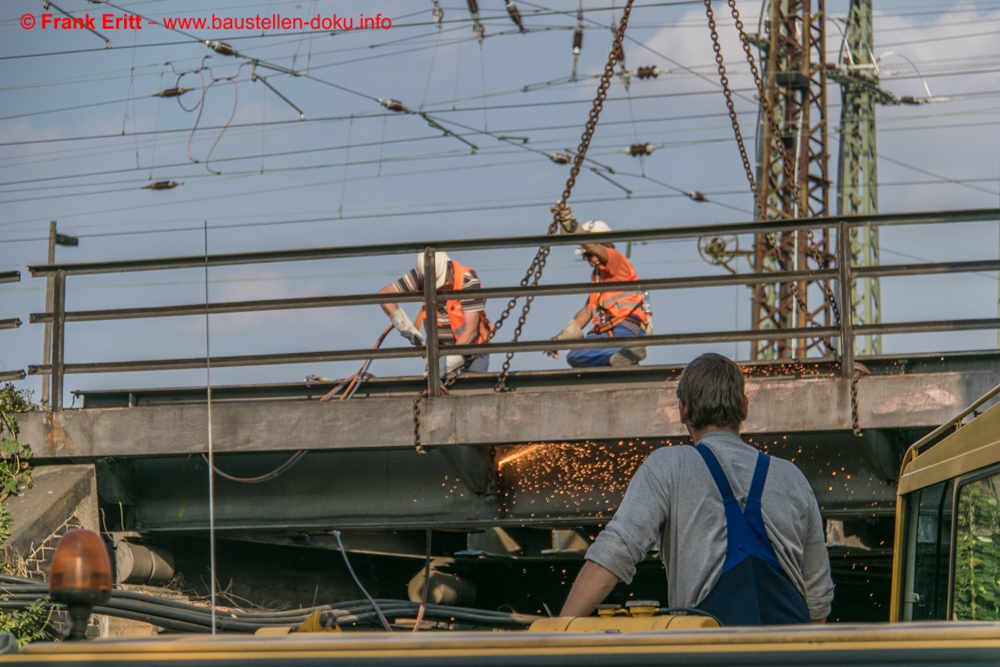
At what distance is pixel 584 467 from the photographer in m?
9.51

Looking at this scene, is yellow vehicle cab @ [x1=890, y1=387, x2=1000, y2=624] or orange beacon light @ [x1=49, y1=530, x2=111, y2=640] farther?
yellow vehicle cab @ [x1=890, y1=387, x2=1000, y2=624]

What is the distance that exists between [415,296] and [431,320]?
0.28 m

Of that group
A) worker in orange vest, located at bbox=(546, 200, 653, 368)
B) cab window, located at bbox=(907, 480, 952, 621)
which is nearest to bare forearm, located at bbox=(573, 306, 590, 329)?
worker in orange vest, located at bbox=(546, 200, 653, 368)

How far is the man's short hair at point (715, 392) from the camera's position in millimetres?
3684

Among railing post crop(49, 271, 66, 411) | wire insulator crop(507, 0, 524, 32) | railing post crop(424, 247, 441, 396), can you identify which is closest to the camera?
railing post crop(424, 247, 441, 396)

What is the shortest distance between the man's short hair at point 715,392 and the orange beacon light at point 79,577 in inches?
69.3

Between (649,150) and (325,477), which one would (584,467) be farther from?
(649,150)

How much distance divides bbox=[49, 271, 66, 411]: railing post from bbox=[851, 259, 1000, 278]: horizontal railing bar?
611cm

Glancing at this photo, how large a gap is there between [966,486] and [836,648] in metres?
2.13

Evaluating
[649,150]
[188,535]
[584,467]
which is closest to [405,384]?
[584,467]

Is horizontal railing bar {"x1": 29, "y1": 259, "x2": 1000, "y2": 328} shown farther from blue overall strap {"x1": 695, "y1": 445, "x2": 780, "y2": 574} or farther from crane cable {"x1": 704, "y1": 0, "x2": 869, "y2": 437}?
blue overall strap {"x1": 695, "y1": 445, "x2": 780, "y2": 574}

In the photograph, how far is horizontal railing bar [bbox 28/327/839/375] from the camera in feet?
28.9

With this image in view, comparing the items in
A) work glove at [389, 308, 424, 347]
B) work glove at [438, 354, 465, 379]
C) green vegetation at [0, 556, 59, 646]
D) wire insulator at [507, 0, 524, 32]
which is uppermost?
wire insulator at [507, 0, 524, 32]

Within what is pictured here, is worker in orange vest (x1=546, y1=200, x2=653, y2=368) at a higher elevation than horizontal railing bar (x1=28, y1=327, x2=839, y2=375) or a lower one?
higher
